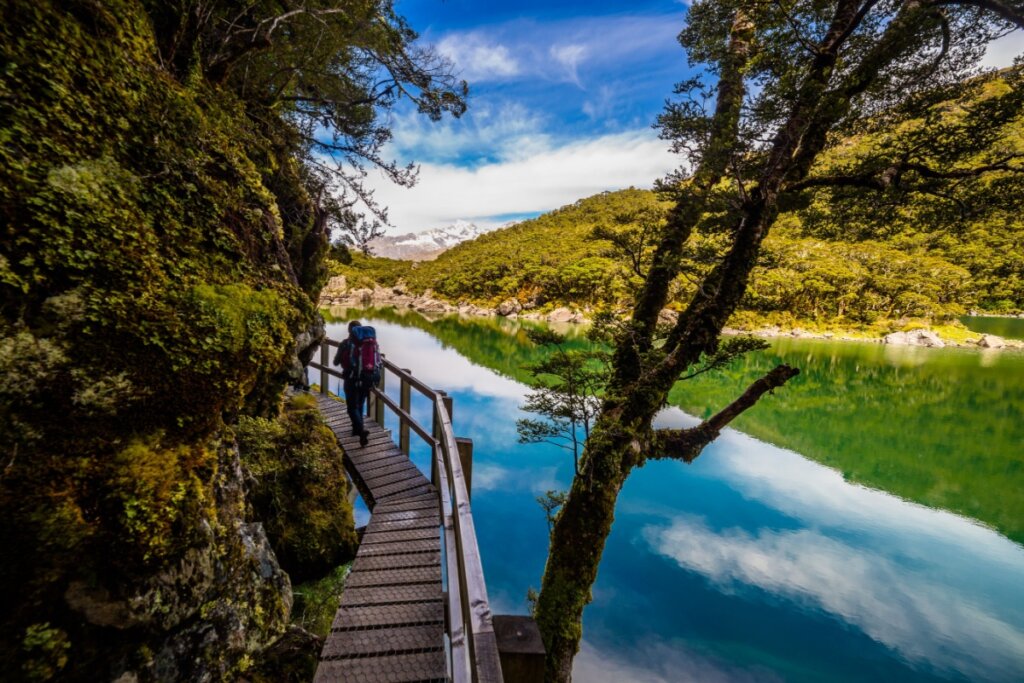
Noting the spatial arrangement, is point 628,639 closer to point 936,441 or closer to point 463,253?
point 936,441

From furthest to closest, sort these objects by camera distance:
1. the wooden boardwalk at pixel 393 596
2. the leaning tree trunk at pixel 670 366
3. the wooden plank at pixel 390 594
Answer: the leaning tree trunk at pixel 670 366
the wooden plank at pixel 390 594
the wooden boardwalk at pixel 393 596

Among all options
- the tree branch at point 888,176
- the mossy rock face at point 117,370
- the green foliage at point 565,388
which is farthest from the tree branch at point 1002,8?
the mossy rock face at point 117,370

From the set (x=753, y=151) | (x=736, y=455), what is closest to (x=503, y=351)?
(x=736, y=455)

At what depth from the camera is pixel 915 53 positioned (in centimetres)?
584

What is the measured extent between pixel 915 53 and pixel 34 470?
9948 millimetres

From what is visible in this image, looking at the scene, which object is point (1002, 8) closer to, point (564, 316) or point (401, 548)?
point (401, 548)

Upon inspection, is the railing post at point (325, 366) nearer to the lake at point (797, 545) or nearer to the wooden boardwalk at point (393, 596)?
the wooden boardwalk at point (393, 596)

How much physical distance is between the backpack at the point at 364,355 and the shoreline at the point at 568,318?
86.3 ft

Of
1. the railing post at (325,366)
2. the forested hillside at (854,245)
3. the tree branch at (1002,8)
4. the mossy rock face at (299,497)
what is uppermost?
the tree branch at (1002,8)

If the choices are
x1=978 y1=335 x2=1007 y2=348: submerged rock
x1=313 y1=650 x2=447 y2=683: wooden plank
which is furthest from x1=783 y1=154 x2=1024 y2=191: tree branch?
x1=978 y1=335 x2=1007 y2=348: submerged rock

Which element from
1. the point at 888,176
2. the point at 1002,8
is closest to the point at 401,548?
the point at 888,176

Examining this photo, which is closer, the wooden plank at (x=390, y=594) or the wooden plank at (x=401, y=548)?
the wooden plank at (x=390, y=594)

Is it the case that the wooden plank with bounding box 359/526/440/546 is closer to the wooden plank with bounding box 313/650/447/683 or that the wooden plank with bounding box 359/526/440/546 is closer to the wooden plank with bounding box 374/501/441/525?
the wooden plank with bounding box 374/501/441/525

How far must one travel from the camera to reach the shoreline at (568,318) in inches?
2404
